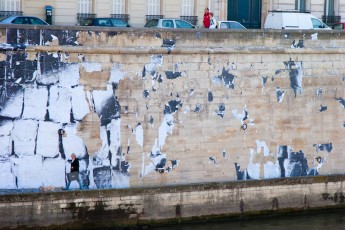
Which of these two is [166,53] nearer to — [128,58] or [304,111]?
[128,58]

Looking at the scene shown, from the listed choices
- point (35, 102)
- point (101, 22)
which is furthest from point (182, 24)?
point (35, 102)

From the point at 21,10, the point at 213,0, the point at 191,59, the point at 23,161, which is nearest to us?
the point at 23,161

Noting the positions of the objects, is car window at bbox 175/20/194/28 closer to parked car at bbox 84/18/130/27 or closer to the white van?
parked car at bbox 84/18/130/27

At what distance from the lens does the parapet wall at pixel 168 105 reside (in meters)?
29.7

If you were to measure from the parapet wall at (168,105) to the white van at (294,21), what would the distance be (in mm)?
5466

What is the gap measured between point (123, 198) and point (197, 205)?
2.15 metres

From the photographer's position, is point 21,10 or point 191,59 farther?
point 21,10

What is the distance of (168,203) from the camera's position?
3089 cm

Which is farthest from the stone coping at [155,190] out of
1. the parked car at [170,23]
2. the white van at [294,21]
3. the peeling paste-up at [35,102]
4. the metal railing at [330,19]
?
the metal railing at [330,19]

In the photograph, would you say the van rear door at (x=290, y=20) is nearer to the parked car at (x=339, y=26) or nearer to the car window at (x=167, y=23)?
the parked car at (x=339, y=26)

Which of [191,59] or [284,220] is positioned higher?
[191,59]

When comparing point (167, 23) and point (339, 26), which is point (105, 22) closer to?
point (167, 23)

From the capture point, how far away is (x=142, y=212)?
30.4m

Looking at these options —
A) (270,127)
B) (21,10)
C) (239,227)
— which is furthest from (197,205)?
(21,10)
